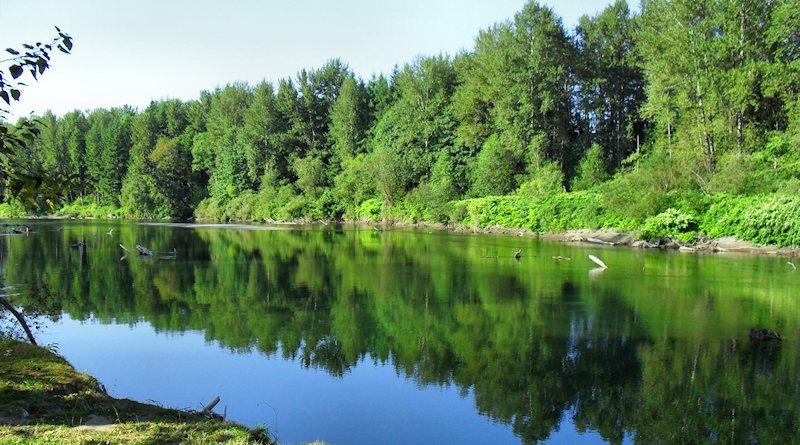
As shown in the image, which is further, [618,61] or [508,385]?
[618,61]

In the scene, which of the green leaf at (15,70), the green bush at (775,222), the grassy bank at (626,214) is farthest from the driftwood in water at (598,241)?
the green leaf at (15,70)

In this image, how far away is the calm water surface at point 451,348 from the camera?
26.1ft

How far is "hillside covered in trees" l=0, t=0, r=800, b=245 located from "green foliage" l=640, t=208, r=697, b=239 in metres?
0.08

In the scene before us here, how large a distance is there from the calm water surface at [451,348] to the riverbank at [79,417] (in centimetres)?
139

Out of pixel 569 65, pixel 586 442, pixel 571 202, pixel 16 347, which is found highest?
pixel 569 65

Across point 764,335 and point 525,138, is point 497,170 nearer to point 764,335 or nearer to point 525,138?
point 525,138

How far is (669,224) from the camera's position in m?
31.0

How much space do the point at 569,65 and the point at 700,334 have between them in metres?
43.1

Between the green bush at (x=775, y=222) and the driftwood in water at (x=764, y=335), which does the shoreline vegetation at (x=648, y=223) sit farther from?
the driftwood in water at (x=764, y=335)

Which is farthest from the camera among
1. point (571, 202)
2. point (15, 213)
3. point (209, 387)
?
point (15, 213)

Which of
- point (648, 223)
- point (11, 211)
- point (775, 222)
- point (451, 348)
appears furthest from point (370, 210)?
point (11, 211)

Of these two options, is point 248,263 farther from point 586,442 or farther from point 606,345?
point 586,442

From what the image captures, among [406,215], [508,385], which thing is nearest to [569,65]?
[406,215]

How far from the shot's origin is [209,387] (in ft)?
29.8
